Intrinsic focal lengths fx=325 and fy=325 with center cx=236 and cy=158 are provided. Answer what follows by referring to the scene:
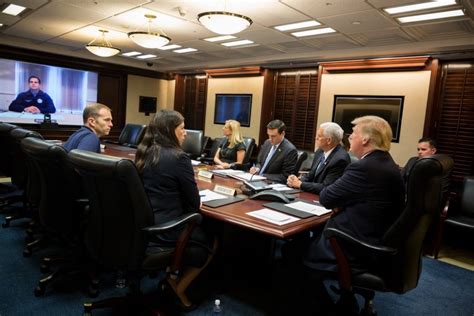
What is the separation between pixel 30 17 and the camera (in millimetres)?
4711

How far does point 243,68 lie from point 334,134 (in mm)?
4160

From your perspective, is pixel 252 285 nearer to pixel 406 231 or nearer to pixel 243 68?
pixel 406 231

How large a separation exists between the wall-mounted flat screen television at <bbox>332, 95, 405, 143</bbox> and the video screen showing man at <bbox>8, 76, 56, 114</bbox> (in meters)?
6.09

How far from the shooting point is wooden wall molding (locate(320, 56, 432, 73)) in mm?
4363

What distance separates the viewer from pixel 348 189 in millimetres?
1771

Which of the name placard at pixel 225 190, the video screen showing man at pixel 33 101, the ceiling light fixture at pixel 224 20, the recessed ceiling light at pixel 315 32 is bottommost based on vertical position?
the name placard at pixel 225 190

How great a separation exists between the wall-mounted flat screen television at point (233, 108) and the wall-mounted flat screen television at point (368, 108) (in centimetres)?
185

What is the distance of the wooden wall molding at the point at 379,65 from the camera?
14.3 ft

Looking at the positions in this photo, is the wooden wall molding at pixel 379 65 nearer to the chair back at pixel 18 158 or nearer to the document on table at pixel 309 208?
the document on table at pixel 309 208

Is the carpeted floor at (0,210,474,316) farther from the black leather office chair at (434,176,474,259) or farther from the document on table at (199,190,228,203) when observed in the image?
the document on table at (199,190,228,203)

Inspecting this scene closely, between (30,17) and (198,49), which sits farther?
(198,49)

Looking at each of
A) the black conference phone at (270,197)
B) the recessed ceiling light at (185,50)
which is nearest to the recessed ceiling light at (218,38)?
the recessed ceiling light at (185,50)

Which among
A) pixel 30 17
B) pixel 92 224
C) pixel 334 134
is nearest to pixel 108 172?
pixel 92 224

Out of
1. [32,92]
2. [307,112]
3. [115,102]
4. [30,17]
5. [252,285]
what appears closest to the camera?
[252,285]
